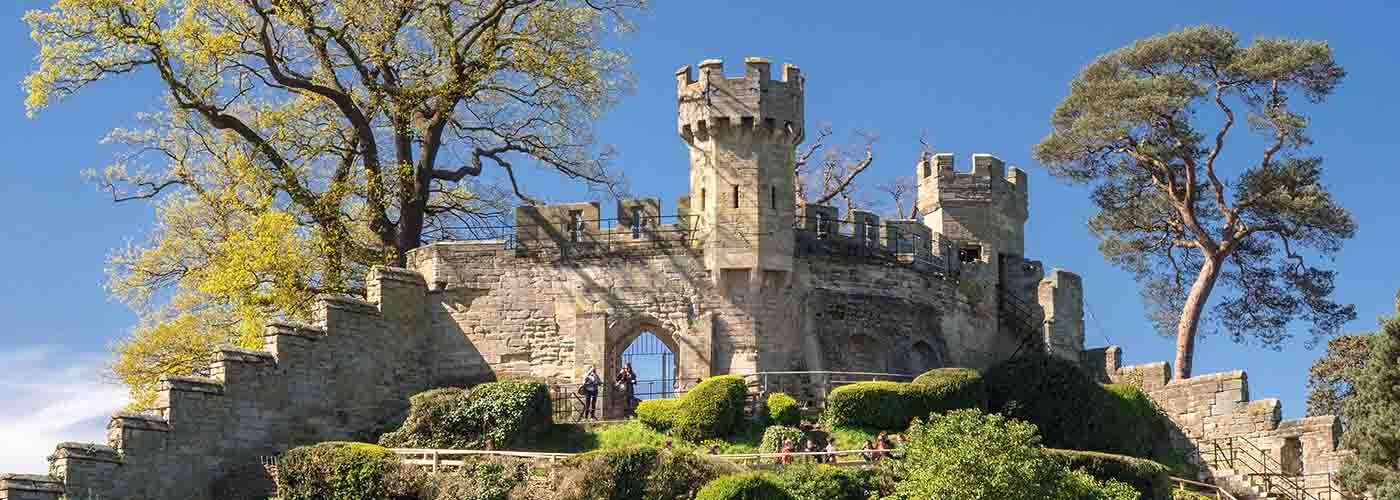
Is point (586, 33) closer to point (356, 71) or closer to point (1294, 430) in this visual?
point (356, 71)

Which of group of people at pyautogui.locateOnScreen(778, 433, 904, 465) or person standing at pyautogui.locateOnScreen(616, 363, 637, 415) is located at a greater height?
person standing at pyautogui.locateOnScreen(616, 363, 637, 415)

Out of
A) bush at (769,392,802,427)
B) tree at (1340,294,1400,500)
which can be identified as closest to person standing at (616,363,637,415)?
bush at (769,392,802,427)

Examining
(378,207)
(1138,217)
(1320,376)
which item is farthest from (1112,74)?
(378,207)

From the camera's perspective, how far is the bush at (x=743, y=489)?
42.9 m

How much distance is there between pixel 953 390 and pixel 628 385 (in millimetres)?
7059

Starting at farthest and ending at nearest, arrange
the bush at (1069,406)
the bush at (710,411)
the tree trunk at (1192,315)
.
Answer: the tree trunk at (1192,315), the bush at (1069,406), the bush at (710,411)

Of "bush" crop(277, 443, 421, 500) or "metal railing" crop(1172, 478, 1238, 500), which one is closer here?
"bush" crop(277, 443, 421, 500)

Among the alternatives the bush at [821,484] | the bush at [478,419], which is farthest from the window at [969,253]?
the bush at [821,484]

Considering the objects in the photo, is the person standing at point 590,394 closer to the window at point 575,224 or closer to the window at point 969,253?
the window at point 575,224

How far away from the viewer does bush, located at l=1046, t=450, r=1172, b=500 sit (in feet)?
150

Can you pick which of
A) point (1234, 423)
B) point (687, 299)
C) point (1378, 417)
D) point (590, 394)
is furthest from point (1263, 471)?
point (590, 394)

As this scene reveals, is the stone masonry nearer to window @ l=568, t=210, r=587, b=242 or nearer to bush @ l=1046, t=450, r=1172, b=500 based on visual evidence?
window @ l=568, t=210, r=587, b=242

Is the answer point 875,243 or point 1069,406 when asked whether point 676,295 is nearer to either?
point 875,243

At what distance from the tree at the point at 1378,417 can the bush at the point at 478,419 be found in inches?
639
